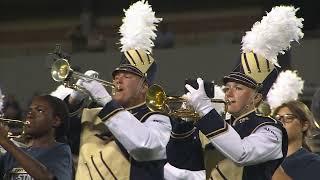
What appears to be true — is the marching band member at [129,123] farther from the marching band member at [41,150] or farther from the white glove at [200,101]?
the white glove at [200,101]

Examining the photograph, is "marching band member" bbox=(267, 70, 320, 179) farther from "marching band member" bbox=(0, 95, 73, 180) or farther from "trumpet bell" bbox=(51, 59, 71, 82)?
"trumpet bell" bbox=(51, 59, 71, 82)

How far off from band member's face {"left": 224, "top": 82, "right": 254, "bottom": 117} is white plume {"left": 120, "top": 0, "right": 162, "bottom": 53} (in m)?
0.67

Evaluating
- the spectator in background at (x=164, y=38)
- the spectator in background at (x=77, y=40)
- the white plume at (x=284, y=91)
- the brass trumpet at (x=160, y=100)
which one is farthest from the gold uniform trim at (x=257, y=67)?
the spectator in background at (x=77, y=40)

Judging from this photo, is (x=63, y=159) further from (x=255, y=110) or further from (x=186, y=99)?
(x=255, y=110)

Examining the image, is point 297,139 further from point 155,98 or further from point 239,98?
point 155,98

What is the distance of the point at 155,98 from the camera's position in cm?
573

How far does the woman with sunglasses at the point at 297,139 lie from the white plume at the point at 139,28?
1157 mm

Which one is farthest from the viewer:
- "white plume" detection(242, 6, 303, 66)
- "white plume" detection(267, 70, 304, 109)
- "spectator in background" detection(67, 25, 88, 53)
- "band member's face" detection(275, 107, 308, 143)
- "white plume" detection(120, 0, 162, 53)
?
"spectator in background" detection(67, 25, 88, 53)

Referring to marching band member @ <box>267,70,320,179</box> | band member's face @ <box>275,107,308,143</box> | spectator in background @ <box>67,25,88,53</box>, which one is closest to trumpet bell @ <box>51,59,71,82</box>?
marching band member @ <box>267,70,320,179</box>

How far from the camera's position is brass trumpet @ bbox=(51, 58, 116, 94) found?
18.2 feet

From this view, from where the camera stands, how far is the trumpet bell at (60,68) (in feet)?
18.4

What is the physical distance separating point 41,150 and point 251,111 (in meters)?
1.26

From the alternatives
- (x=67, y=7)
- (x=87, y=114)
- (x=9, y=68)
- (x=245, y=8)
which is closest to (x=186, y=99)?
(x=87, y=114)

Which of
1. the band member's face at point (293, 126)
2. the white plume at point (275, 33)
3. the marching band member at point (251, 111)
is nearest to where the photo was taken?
the marching band member at point (251, 111)
